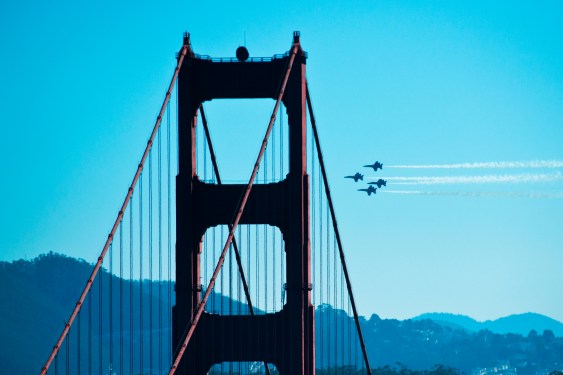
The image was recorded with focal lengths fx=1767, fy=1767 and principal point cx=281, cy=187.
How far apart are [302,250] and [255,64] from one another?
8.23 meters

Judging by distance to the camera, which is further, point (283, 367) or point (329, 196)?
point (329, 196)

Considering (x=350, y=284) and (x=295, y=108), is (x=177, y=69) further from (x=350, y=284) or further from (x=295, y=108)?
(x=350, y=284)

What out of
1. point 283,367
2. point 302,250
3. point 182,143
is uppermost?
point 182,143

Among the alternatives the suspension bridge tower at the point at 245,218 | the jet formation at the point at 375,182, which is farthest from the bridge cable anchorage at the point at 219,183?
the jet formation at the point at 375,182

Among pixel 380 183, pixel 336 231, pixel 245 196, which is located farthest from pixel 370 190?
pixel 245 196

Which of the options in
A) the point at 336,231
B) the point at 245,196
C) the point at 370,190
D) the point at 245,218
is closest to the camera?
the point at 245,196

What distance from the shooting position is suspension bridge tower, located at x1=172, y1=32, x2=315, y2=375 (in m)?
73.4

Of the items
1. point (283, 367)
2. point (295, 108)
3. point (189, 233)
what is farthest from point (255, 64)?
point (283, 367)

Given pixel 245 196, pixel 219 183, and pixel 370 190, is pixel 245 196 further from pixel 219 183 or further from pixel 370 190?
pixel 370 190

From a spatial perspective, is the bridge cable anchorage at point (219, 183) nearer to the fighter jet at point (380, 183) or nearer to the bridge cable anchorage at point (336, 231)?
the bridge cable anchorage at point (336, 231)

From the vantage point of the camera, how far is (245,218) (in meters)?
74.7

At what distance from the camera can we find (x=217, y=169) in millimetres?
79938

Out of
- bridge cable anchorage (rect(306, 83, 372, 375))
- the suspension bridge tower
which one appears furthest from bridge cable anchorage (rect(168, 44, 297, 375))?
bridge cable anchorage (rect(306, 83, 372, 375))

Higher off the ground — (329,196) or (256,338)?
(329,196)
